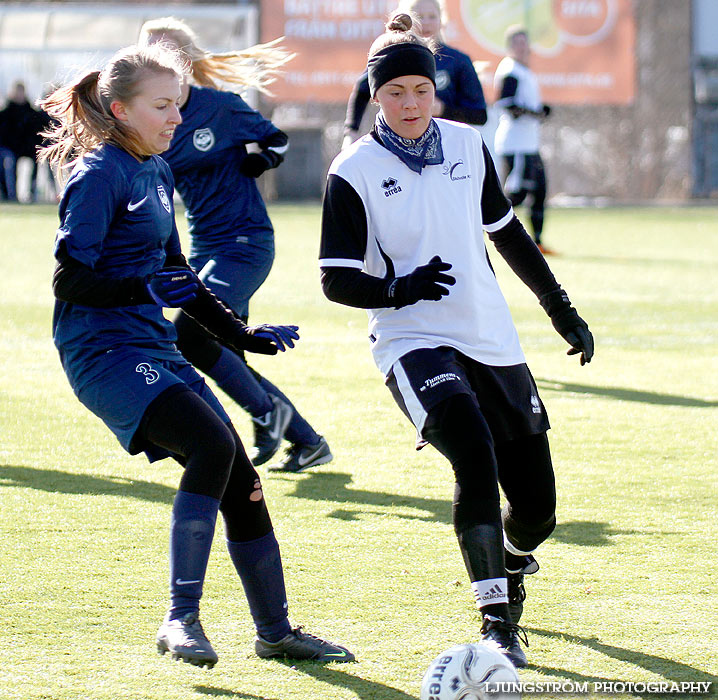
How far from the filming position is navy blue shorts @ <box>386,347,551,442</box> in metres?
3.72

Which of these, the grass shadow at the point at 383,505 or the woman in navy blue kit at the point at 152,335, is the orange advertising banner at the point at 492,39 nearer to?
the grass shadow at the point at 383,505

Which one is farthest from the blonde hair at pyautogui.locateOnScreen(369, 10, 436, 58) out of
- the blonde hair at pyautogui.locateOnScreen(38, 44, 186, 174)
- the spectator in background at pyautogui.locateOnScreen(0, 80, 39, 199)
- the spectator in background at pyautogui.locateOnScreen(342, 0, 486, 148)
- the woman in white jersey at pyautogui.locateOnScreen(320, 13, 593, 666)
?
the spectator in background at pyautogui.locateOnScreen(0, 80, 39, 199)

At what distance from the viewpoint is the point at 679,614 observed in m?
4.07

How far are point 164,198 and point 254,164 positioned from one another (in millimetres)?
2305

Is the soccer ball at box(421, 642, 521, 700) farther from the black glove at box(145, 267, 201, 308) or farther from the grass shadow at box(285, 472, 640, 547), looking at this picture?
the grass shadow at box(285, 472, 640, 547)

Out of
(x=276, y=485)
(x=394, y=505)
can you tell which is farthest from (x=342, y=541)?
(x=276, y=485)

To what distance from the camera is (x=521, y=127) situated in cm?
1443

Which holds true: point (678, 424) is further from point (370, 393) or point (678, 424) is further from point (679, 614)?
point (679, 614)

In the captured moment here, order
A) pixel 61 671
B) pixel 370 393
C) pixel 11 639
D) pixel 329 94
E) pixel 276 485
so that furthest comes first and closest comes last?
pixel 329 94
pixel 370 393
pixel 276 485
pixel 11 639
pixel 61 671

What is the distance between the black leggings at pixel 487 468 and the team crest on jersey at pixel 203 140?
2.80 metres

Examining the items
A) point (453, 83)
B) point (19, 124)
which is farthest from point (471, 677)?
point (19, 124)

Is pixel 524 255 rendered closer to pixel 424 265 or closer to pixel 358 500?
pixel 424 265

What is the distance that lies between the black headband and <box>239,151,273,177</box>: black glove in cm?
220

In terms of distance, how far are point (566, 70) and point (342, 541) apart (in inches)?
1026
